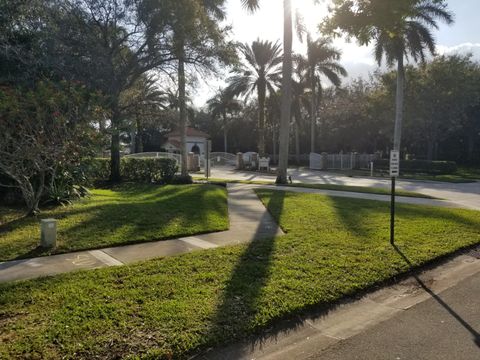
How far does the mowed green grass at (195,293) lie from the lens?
3.54 meters

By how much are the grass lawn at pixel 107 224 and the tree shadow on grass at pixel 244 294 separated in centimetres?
177

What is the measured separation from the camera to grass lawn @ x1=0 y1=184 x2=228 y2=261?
256 inches

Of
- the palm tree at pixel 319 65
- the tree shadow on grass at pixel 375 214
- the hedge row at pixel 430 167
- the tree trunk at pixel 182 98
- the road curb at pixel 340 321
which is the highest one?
the palm tree at pixel 319 65

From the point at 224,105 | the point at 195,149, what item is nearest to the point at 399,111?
the point at 224,105

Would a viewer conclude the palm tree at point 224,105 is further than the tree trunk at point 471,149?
No

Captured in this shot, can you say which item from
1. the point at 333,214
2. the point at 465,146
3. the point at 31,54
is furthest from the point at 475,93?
the point at 31,54

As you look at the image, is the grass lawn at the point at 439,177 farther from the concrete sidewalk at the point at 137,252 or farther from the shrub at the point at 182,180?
the concrete sidewalk at the point at 137,252

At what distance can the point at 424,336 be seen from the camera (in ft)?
12.9

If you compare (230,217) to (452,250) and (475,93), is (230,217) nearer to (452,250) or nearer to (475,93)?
(452,250)

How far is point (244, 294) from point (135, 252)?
233 cm

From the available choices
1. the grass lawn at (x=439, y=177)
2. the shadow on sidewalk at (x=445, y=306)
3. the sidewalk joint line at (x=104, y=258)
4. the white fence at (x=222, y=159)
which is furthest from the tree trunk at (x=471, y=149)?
the sidewalk joint line at (x=104, y=258)

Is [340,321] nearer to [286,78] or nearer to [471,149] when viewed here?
[286,78]

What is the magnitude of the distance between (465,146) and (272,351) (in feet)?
152

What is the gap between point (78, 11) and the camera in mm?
14492
